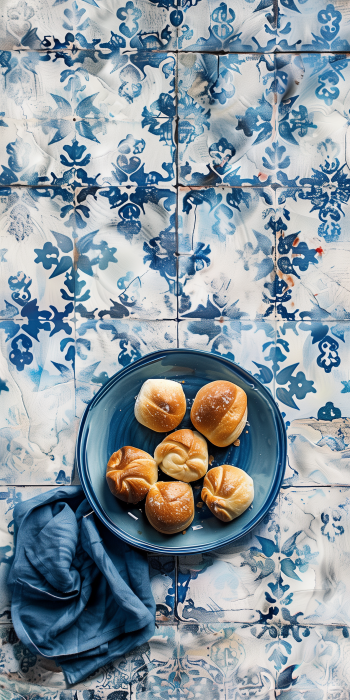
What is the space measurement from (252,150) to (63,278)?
54 cm

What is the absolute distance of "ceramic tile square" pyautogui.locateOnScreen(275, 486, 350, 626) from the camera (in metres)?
1.04

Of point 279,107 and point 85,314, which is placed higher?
point 279,107

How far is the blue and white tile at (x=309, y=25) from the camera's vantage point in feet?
3.52

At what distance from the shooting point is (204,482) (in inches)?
37.8

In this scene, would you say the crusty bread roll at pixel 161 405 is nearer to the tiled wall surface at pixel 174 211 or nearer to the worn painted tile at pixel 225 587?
the tiled wall surface at pixel 174 211

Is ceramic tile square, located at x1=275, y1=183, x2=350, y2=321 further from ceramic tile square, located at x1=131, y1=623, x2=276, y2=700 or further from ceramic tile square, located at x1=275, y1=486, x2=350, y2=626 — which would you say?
ceramic tile square, located at x1=131, y1=623, x2=276, y2=700

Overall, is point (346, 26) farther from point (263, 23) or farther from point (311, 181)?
point (311, 181)

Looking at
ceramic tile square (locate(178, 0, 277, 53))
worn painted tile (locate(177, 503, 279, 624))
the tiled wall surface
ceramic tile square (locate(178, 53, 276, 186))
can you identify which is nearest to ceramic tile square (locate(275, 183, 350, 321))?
the tiled wall surface

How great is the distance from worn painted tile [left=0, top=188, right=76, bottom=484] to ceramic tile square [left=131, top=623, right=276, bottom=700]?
0.45m

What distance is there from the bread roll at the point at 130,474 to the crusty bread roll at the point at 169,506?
0.02 meters

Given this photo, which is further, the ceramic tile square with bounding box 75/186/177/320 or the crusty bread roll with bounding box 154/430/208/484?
the ceramic tile square with bounding box 75/186/177/320

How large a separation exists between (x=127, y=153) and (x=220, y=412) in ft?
2.12

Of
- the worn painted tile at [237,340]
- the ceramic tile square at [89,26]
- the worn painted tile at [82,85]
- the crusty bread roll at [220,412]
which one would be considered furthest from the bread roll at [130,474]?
the ceramic tile square at [89,26]

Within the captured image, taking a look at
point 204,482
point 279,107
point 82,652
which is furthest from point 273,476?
point 279,107
